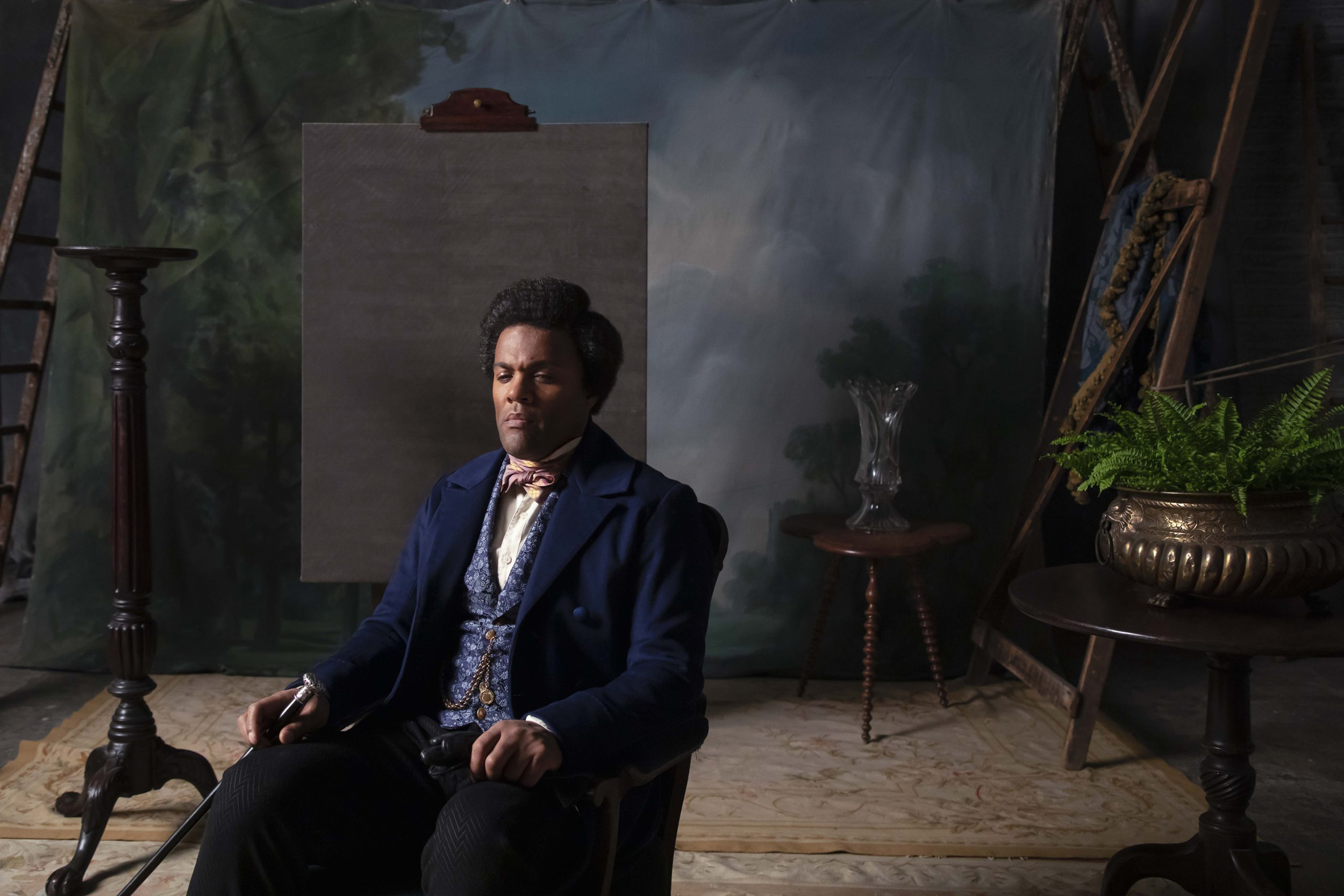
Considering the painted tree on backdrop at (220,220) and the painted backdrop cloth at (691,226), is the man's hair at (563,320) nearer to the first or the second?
the painted backdrop cloth at (691,226)

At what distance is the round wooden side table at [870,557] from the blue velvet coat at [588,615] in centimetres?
170

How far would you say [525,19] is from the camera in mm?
3855

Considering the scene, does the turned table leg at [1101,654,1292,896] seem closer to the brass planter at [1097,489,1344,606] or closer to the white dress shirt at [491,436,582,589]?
Answer: the brass planter at [1097,489,1344,606]

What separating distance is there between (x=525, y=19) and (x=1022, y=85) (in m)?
1.73

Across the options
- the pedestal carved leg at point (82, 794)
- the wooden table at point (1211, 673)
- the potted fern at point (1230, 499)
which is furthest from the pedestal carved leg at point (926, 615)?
the pedestal carved leg at point (82, 794)

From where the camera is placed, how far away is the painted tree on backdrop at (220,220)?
151 inches

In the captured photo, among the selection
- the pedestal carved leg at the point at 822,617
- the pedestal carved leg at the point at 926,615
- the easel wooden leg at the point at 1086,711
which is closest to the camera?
the easel wooden leg at the point at 1086,711

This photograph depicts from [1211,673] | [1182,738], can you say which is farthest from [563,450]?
[1182,738]

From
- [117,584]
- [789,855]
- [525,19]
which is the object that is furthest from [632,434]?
[525,19]

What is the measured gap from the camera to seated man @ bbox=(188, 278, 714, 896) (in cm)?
145

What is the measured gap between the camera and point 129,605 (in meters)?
2.67

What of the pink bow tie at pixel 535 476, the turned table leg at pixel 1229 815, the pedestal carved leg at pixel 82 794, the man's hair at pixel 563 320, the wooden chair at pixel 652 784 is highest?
the man's hair at pixel 563 320

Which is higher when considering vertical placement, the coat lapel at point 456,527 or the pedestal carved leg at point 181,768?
the coat lapel at point 456,527

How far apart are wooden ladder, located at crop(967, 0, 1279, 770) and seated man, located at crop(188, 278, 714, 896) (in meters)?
1.88
